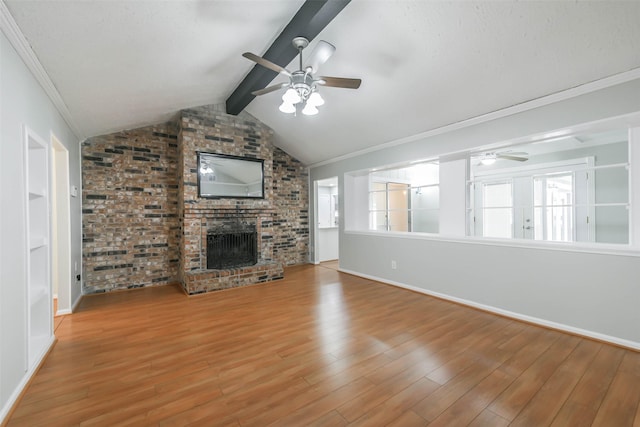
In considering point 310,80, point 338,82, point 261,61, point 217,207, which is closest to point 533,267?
point 338,82

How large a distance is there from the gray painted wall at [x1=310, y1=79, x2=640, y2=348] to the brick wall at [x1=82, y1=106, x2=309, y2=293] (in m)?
2.44

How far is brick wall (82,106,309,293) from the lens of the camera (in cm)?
423

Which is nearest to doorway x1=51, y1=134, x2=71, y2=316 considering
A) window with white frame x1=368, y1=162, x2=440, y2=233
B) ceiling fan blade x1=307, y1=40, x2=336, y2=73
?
ceiling fan blade x1=307, y1=40, x2=336, y2=73

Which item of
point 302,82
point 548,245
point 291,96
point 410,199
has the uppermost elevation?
point 302,82

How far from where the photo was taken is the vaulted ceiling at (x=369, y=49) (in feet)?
6.54

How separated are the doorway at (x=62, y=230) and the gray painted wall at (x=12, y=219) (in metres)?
1.40

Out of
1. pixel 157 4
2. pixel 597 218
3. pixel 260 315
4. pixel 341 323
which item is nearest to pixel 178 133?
pixel 157 4

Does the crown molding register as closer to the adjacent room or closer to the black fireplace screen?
the adjacent room

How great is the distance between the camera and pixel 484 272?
132 inches

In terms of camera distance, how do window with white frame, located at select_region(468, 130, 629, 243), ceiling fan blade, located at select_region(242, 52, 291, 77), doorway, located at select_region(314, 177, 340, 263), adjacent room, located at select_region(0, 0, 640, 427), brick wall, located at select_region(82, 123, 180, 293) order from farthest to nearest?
doorway, located at select_region(314, 177, 340, 263)
brick wall, located at select_region(82, 123, 180, 293)
window with white frame, located at select_region(468, 130, 629, 243)
ceiling fan blade, located at select_region(242, 52, 291, 77)
adjacent room, located at select_region(0, 0, 640, 427)

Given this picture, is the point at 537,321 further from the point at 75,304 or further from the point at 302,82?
the point at 75,304

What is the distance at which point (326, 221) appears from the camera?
277 inches

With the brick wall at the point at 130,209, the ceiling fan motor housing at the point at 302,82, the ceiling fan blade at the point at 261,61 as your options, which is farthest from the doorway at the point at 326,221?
the ceiling fan blade at the point at 261,61

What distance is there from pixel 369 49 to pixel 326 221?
4691 millimetres
